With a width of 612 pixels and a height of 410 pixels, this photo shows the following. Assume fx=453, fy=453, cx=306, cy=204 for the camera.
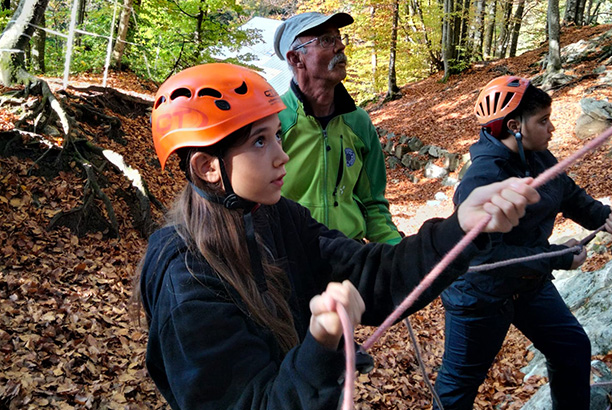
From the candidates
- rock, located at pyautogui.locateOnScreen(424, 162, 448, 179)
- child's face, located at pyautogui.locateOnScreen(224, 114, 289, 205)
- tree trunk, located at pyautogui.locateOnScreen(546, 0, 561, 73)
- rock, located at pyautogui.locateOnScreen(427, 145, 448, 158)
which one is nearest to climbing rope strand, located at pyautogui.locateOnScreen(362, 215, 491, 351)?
child's face, located at pyautogui.locateOnScreen(224, 114, 289, 205)

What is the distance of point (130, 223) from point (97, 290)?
7.36 feet

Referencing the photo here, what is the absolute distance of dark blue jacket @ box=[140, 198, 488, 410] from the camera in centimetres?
126

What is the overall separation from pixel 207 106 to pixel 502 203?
1.12 m

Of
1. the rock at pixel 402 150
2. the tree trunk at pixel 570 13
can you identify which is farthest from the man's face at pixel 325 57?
the tree trunk at pixel 570 13

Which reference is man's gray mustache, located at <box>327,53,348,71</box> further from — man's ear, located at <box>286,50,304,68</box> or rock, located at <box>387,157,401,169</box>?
rock, located at <box>387,157,401,169</box>

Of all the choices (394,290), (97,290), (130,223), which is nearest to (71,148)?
(130,223)

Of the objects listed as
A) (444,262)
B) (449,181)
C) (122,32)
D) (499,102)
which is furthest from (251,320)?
(122,32)

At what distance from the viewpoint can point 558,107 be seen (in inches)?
499

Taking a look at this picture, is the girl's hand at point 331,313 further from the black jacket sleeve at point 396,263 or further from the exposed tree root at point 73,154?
the exposed tree root at point 73,154

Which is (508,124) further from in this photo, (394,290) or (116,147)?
(116,147)

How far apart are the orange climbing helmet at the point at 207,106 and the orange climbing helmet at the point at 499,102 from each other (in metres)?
1.85

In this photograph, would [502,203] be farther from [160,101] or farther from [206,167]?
[160,101]

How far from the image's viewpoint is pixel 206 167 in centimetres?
178

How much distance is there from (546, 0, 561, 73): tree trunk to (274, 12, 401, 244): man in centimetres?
1300
